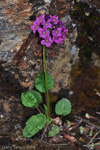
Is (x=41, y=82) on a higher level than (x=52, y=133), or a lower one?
higher

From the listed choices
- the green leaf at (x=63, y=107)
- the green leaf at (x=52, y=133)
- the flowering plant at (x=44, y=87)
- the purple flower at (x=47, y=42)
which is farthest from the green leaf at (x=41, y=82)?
the green leaf at (x=52, y=133)

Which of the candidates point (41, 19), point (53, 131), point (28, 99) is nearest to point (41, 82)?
point (28, 99)

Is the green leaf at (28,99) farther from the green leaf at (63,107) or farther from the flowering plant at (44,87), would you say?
the green leaf at (63,107)

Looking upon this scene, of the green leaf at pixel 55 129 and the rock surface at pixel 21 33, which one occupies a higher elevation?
the rock surface at pixel 21 33

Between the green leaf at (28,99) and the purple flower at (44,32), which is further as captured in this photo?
the green leaf at (28,99)

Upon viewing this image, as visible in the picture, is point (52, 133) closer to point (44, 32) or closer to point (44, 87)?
point (44, 87)

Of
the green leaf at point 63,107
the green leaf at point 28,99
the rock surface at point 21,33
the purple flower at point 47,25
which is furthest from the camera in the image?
the green leaf at point 63,107

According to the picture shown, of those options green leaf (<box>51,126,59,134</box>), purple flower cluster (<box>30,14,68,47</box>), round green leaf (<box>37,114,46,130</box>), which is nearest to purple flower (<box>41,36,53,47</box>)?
purple flower cluster (<box>30,14,68,47</box>)

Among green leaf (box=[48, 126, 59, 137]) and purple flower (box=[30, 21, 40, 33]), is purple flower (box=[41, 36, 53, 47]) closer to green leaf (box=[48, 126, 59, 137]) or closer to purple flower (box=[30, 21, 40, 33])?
purple flower (box=[30, 21, 40, 33])
